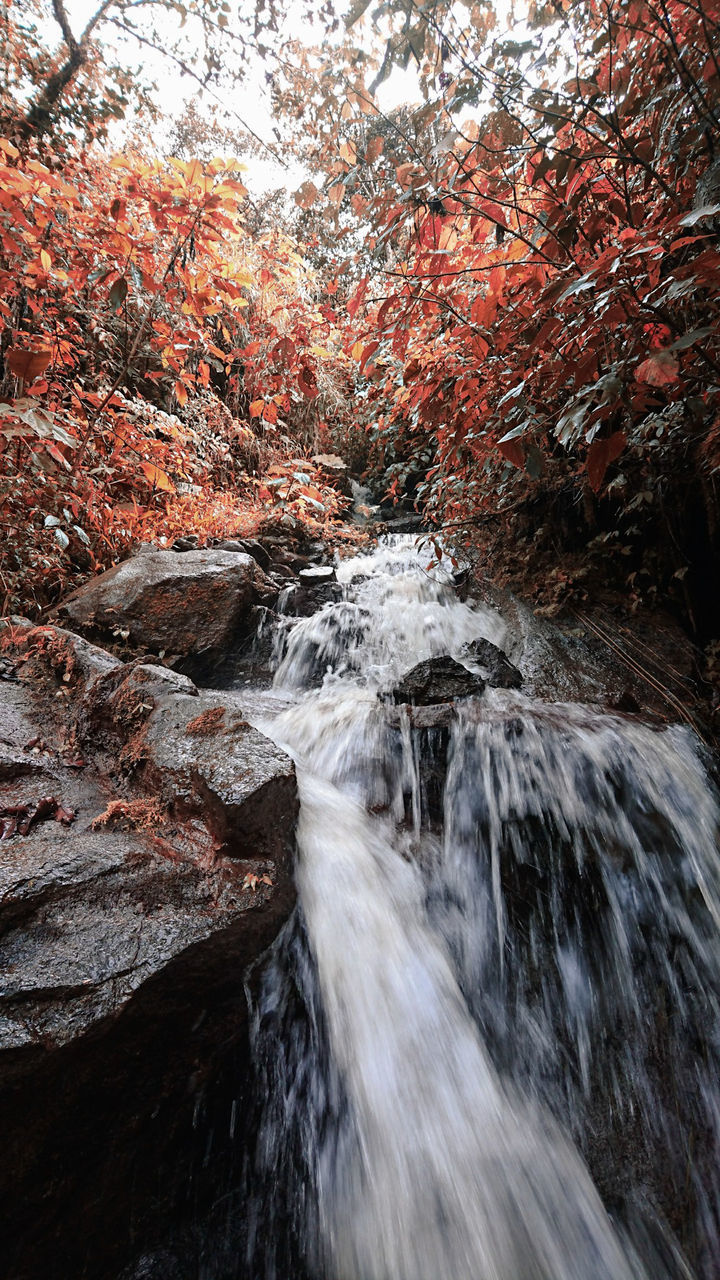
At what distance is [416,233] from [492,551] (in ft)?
10.9

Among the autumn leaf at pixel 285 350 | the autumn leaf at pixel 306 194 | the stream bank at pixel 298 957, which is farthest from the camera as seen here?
the autumn leaf at pixel 285 350

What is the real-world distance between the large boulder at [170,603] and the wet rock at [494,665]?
2.32 meters

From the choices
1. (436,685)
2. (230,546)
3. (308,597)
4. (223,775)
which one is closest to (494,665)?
(436,685)

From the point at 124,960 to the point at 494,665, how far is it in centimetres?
331

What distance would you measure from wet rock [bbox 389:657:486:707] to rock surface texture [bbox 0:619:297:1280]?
1.50 metres

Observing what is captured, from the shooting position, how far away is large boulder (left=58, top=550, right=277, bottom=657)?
13.6 ft

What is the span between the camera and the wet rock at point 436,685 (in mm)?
3498

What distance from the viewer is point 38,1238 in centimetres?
126

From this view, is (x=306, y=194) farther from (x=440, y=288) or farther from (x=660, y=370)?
(x=660, y=370)

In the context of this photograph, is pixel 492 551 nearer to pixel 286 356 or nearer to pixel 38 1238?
pixel 286 356

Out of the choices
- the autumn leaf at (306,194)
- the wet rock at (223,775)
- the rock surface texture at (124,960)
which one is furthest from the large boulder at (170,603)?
the autumn leaf at (306,194)

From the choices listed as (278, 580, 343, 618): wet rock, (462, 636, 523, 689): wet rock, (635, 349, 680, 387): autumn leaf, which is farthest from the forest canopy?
(278, 580, 343, 618): wet rock

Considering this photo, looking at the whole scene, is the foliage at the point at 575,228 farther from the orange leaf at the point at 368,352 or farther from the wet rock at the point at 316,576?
the wet rock at the point at 316,576

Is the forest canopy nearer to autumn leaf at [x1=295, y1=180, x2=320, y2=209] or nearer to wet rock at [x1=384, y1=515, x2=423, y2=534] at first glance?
autumn leaf at [x1=295, y1=180, x2=320, y2=209]
